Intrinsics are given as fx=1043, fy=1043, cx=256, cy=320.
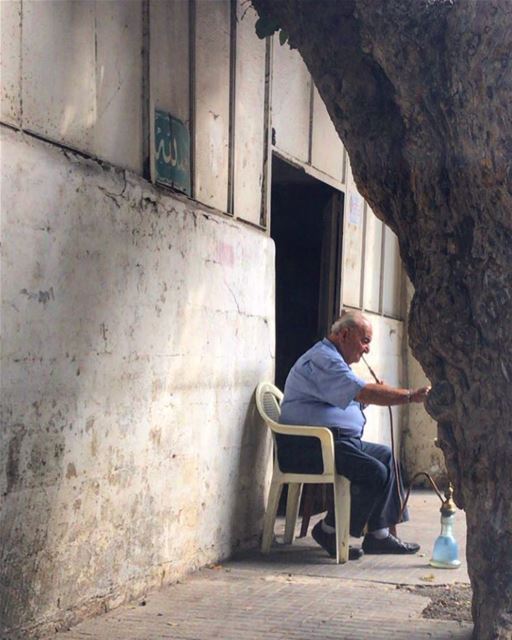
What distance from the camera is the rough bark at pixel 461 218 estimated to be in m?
4.11

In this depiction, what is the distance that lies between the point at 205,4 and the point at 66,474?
9.72 feet

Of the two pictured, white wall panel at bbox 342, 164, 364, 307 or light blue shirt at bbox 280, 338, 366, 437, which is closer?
light blue shirt at bbox 280, 338, 366, 437

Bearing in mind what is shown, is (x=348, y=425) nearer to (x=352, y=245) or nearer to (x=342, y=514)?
(x=342, y=514)

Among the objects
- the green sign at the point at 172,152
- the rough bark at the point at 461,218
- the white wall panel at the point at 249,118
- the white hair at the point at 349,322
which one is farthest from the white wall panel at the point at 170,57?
the white hair at the point at 349,322

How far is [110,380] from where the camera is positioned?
487cm

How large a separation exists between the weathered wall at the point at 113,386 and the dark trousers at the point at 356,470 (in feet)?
0.99

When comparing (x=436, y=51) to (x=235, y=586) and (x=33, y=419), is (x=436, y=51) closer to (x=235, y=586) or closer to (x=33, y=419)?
(x=33, y=419)

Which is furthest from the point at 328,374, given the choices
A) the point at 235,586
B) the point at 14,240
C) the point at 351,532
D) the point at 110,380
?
the point at 14,240

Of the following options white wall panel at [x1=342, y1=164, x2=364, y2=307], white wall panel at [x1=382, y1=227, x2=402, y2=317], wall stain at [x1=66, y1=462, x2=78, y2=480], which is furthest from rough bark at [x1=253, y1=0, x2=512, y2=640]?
white wall panel at [x1=382, y1=227, x2=402, y2=317]

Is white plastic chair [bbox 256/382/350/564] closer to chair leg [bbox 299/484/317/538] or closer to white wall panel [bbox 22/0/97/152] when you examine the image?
chair leg [bbox 299/484/317/538]

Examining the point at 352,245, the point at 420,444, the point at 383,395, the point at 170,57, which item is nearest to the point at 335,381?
the point at 383,395

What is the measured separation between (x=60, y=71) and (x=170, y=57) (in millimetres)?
1202

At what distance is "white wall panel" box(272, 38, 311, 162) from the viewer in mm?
7215

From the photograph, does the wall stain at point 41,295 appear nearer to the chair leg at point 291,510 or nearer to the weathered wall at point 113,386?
the weathered wall at point 113,386
